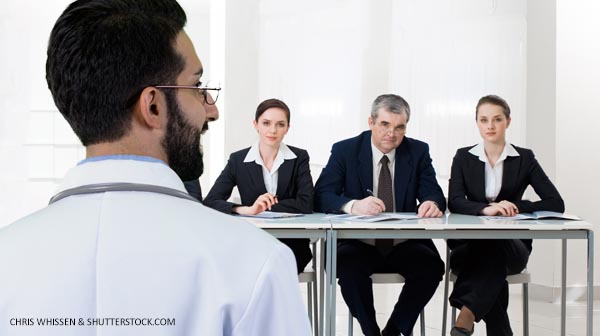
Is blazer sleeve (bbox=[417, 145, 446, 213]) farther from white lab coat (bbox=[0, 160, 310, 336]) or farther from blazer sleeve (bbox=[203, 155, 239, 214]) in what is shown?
white lab coat (bbox=[0, 160, 310, 336])

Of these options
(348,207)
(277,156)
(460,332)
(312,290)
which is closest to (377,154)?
(348,207)

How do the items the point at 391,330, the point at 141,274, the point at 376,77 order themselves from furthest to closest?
the point at 376,77
the point at 391,330
the point at 141,274

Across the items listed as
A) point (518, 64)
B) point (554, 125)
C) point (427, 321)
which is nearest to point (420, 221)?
point (427, 321)

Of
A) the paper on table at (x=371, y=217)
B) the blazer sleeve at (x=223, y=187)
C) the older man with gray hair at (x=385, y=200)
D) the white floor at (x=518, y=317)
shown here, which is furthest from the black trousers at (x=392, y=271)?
the white floor at (x=518, y=317)

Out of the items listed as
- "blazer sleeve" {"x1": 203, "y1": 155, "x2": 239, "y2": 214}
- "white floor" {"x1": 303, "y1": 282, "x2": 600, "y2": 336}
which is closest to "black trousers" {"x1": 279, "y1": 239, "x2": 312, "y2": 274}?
"blazer sleeve" {"x1": 203, "y1": 155, "x2": 239, "y2": 214}

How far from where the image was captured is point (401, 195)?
3.82 m

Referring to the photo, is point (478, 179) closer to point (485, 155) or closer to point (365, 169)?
point (485, 155)

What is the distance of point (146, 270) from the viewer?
554 millimetres

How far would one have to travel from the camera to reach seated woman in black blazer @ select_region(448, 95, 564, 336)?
3455mm

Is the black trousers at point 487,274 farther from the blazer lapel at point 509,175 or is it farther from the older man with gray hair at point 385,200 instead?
the blazer lapel at point 509,175

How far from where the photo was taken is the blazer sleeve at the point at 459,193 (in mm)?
3676

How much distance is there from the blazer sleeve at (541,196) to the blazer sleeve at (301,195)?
3.16ft

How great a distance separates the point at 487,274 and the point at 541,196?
573 mm

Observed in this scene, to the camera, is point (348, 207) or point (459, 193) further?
point (459, 193)
